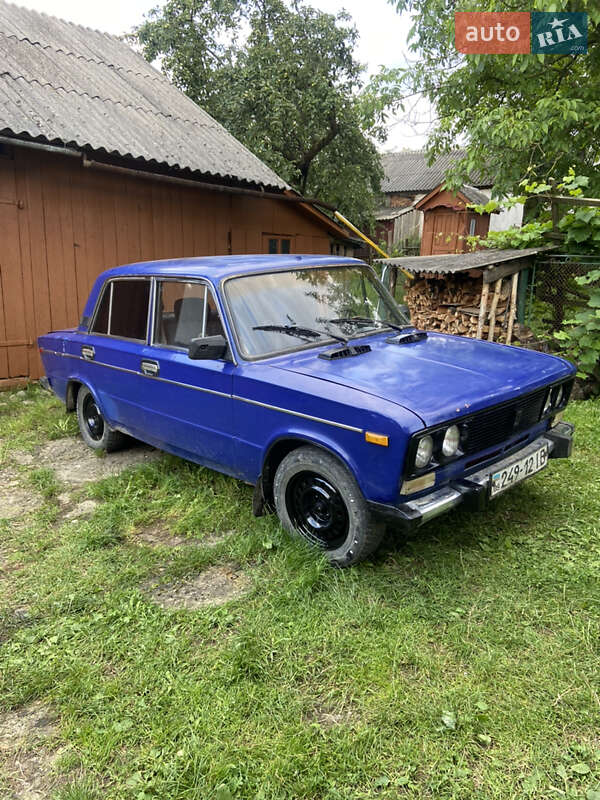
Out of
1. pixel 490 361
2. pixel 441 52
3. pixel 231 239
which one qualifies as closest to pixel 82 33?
pixel 231 239

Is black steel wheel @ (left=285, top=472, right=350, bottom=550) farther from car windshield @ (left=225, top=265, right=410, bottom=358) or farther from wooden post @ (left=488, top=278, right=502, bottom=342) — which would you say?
wooden post @ (left=488, top=278, right=502, bottom=342)

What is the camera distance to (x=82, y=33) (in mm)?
11062

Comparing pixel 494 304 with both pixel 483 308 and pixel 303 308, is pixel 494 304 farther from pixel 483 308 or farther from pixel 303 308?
pixel 303 308

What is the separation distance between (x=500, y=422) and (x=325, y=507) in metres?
1.12

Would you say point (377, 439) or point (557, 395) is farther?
point (557, 395)

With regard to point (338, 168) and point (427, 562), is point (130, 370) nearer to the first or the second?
point (427, 562)

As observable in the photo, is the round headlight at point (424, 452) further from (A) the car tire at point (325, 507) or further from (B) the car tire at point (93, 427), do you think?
(B) the car tire at point (93, 427)

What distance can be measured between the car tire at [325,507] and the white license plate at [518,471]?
68 cm

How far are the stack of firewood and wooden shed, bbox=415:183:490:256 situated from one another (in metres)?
15.2

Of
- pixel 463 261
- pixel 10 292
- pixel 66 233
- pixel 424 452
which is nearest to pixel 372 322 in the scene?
pixel 424 452

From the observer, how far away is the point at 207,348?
11.5 feet

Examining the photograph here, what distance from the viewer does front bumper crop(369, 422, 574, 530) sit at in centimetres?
278

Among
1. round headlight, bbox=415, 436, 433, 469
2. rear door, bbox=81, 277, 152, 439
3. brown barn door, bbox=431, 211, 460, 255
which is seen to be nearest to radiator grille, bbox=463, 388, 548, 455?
round headlight, bbox=415, 436, 433, 469

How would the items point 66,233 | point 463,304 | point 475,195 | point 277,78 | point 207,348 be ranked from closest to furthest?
point 207,348 < point 463,304 < point 66,233 < point 277,78 < point 475,195
